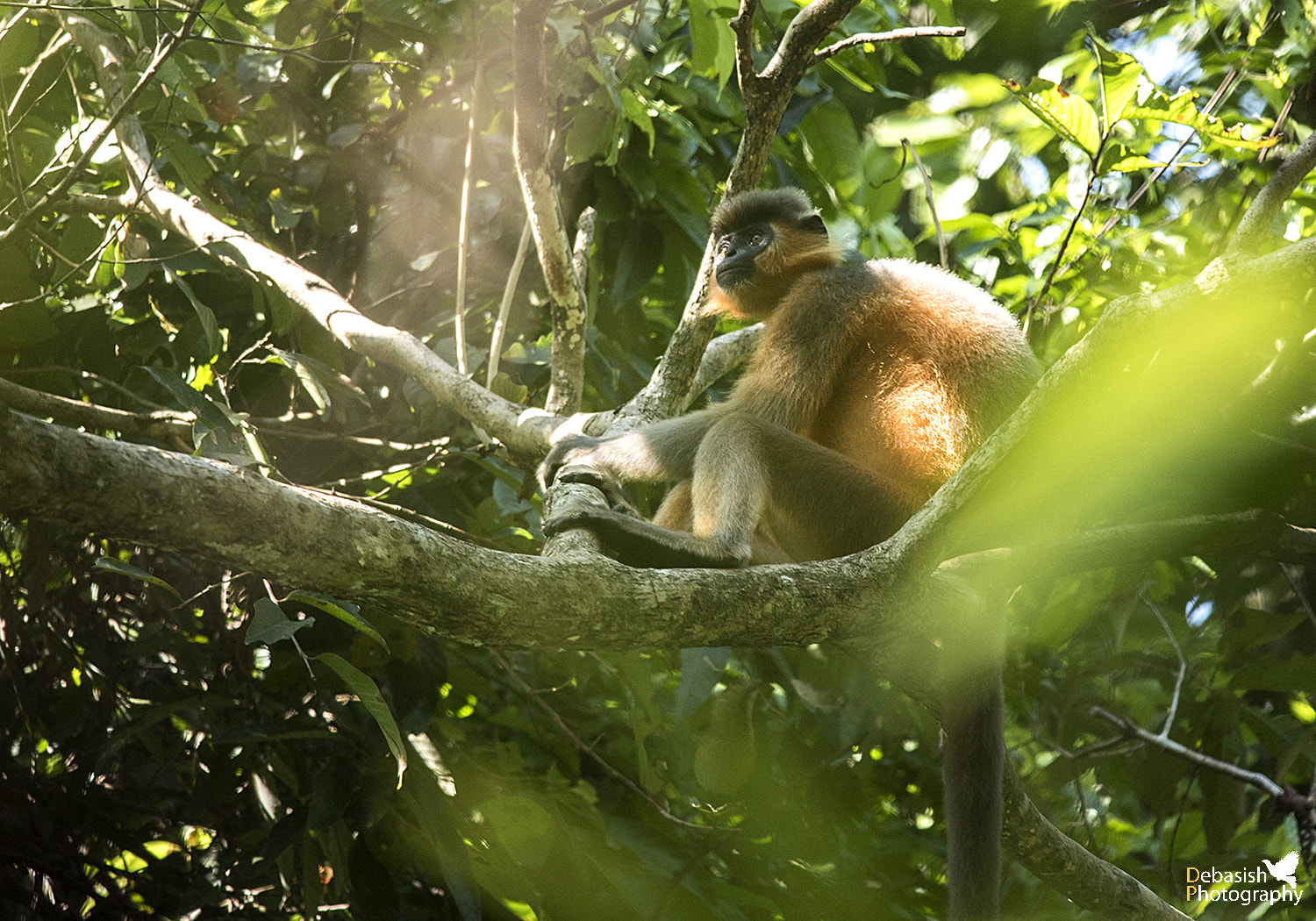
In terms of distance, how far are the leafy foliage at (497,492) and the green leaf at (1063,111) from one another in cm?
2

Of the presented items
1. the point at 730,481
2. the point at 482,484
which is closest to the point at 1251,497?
the point at 730,481

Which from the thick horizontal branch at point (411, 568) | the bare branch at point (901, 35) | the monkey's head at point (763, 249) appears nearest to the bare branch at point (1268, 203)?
the bare branch at point (901, 35)

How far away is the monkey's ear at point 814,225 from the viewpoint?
193 inches

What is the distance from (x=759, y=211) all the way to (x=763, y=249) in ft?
0.66

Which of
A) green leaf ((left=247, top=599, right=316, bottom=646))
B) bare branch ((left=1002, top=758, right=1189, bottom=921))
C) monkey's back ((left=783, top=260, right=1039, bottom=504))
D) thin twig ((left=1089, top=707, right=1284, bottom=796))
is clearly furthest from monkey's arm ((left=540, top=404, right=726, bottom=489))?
thin twig ((left=1089, top=707, right=1284, bottom=796))

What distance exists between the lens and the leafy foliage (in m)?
3.94

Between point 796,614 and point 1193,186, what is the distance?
587 centimetres

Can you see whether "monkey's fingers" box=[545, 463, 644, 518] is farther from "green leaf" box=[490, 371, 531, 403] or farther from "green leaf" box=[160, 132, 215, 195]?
"green leaf" box=[160, 132, 215, 195]

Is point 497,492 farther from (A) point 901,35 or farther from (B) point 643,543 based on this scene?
(A) point 901,35

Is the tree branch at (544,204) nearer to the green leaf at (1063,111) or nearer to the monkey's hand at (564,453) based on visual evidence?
the monkey's hand at (564,453)

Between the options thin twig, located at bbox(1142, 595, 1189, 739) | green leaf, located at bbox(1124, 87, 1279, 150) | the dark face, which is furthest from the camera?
the dark face

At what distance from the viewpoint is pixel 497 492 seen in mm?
4492

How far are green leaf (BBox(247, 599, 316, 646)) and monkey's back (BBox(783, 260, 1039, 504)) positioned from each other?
230cm

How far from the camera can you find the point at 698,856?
13.5ft
